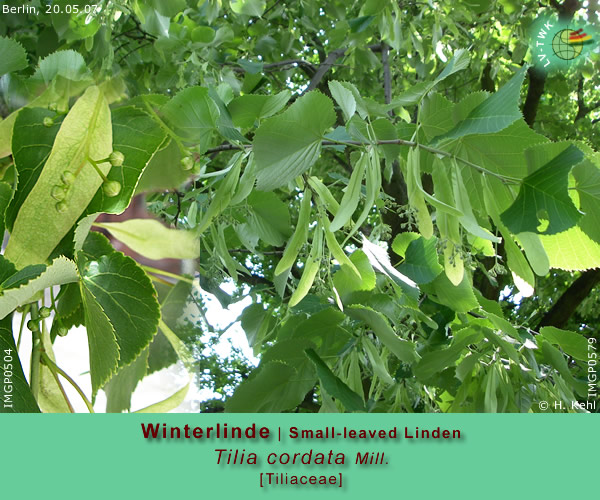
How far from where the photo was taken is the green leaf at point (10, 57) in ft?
1.07

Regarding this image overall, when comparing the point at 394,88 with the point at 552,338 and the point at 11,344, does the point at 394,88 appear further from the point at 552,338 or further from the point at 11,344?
the point at 11,344

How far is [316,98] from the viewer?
0.42 meters

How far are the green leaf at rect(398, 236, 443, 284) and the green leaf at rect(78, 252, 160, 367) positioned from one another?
533 mm

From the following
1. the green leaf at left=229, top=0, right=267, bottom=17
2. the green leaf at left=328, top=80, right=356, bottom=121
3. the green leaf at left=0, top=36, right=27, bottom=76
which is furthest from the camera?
the green leaf at left=229, top=0, right=267, bottom=17

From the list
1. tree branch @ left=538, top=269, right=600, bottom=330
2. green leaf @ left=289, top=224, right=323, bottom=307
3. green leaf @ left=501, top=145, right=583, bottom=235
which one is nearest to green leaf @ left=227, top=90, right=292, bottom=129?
green leaf @ left=289, top=224, right=323, bottom=307

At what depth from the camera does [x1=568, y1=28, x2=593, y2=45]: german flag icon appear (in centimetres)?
241

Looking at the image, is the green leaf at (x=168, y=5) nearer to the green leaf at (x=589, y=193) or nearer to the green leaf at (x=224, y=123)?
the green leaf at (x=224, y=123)

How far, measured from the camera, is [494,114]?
41 cm

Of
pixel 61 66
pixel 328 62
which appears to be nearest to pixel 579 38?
pixel 328 62

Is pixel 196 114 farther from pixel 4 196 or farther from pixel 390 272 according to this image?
pixel 390 272

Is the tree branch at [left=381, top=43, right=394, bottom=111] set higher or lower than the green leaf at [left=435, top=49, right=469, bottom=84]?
higher

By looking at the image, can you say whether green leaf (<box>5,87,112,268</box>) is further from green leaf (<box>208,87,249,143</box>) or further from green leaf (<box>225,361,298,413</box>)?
green leaf (<box>225,361,298,413</box>)

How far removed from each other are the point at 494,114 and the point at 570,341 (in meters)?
0.50
